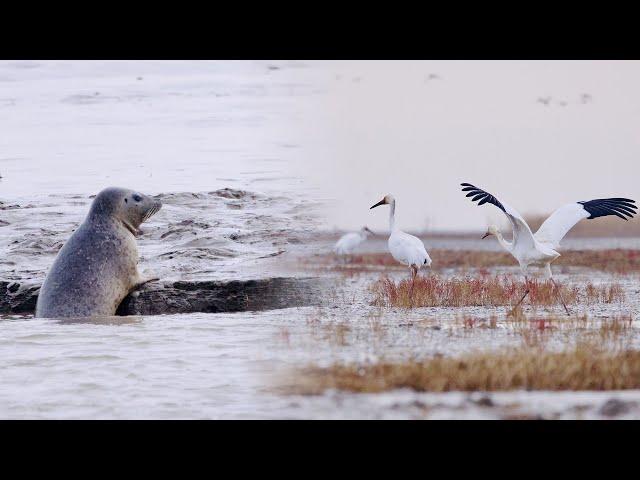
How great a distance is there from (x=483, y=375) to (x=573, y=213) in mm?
6723

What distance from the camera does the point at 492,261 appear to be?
30.3 meters

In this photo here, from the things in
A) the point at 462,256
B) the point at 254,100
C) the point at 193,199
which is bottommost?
the point at 462,256

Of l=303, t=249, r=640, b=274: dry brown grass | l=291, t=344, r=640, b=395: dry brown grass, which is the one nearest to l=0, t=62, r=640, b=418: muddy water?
l=291, t=344, r=640, b=395: dry brown grass

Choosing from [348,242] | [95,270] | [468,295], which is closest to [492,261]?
[348,242]

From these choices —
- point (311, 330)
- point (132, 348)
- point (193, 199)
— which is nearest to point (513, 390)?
point (311, 330)

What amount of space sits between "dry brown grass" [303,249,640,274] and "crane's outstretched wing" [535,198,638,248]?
32.4ft

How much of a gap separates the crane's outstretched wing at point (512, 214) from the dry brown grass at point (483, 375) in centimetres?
375

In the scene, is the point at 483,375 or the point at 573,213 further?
the point at 573,213

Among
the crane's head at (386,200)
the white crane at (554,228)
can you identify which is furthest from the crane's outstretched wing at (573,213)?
the crane's head at (386,200)

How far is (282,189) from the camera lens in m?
17.4

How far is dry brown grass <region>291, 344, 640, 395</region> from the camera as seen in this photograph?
8234mm

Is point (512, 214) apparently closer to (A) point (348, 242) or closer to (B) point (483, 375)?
(B) point (483, 375)

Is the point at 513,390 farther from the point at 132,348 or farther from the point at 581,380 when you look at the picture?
the point at 132,348
